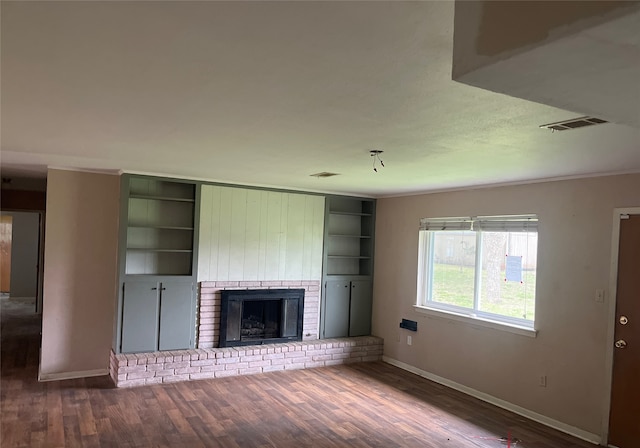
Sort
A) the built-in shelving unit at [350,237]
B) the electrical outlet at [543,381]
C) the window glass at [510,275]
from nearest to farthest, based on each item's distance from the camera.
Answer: the electrical outlet at [543,381] < the window glass at [510,275] < the built-in shelving unit at [350,237]

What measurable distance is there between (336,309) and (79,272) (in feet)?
10.9

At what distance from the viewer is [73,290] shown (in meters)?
5.27

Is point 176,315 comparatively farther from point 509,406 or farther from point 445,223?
point 509,406

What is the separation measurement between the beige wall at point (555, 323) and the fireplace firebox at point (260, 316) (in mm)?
1792

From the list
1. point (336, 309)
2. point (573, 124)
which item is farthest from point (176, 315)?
point (573, 124)

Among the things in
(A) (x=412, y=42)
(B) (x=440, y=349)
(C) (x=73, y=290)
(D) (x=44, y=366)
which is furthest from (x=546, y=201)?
(D) (x=44, y=366)

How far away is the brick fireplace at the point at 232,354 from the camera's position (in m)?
5.18

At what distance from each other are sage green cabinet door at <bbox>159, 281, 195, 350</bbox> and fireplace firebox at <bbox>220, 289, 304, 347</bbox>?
402mm

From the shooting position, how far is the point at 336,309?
6.73 metres

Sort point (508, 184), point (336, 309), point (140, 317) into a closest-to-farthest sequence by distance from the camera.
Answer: point (508, 184), point (140, 317), point (336, 309)

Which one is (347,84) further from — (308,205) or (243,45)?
(308,205)

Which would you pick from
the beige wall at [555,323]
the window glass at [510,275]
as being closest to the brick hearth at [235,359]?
the beige wall at [555,323]

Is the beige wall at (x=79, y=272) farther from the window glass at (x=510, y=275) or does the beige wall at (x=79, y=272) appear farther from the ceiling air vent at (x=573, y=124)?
the ceiling air vent at (x=573, y=124)

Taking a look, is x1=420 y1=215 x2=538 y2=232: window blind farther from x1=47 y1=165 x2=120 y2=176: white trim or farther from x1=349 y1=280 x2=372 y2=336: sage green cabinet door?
x1=47 y1=165 x2=120 y2=176: white trim
